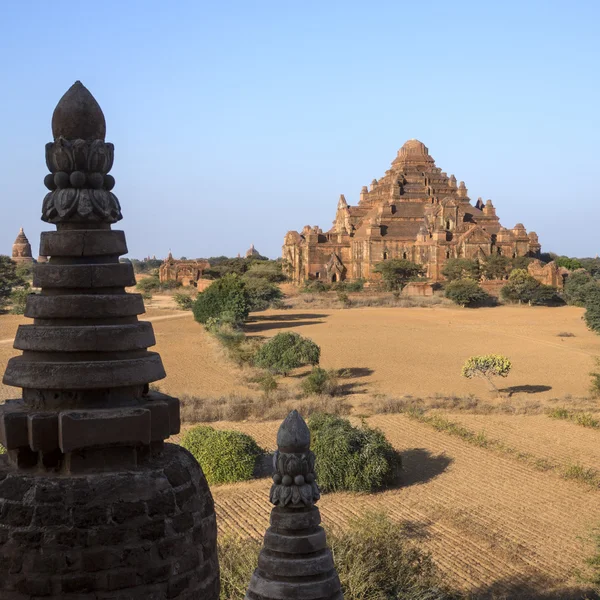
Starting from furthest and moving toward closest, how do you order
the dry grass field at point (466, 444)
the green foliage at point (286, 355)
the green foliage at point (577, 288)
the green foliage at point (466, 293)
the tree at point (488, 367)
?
the green foliage at point (466, 293) → the green foliage at point (577, 288) → the green foliage at point (286, 355) → the tree at point (488, 367) → the dry grass field at point (466, 444)

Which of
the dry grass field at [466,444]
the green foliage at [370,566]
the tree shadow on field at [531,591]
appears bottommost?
the tree shadow on field at [531,591]

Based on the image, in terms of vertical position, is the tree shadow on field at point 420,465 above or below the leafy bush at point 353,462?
below

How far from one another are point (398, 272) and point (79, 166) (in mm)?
71279

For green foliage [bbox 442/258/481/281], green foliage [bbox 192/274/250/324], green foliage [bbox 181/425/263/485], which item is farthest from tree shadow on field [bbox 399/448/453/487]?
green foliage [bbox 442/258/481/281]

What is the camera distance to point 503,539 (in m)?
15.6

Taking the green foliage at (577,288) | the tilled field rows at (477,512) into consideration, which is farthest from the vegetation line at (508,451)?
the green foliage at (577,288)

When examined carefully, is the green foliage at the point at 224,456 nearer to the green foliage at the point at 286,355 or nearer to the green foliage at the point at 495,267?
the green foliage at the point at 286,355

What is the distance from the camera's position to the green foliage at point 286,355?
34062 millimetres

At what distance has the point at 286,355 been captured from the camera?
112 ft

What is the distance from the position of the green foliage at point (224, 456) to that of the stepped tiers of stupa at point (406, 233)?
57.2 m

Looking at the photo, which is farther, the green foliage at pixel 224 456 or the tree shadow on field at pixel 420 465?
the tree shadow on field at pixel 420 465

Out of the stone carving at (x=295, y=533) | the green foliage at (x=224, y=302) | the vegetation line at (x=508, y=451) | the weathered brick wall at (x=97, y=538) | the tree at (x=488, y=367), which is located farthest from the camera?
the green foliage at (x=224, y=302)

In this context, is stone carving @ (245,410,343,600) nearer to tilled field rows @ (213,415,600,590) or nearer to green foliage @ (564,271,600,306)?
tilled field rows @ (213,415,600,590)

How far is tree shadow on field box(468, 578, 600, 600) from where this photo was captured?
13.0 metres
